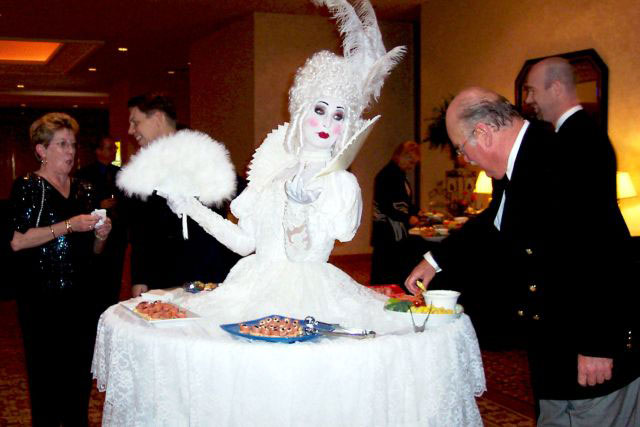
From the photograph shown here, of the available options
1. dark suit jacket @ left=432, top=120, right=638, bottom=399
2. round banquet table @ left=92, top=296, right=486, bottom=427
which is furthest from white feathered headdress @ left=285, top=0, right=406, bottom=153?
round banquet table @ left=92, top=296, right=486, bottom=427

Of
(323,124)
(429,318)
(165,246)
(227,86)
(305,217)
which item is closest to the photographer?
(429,318)

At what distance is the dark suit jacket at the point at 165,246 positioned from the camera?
3.06 meters

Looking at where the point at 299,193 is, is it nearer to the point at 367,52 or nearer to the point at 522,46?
the point at 367,52

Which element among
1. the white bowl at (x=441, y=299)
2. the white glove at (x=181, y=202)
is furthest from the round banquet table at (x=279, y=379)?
the white glove at (x=181, y=202)

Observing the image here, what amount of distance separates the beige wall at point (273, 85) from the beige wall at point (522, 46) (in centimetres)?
133

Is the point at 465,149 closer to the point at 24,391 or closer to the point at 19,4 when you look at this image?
the point at 24,391

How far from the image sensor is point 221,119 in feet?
39.0

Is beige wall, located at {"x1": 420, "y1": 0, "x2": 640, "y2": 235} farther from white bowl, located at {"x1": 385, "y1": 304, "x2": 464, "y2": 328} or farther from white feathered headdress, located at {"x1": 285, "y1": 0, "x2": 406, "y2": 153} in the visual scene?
white bowl, located at {"x1": 385, "y1": 304, "x2": 464, "y2": 328}

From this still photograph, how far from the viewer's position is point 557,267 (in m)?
2.12

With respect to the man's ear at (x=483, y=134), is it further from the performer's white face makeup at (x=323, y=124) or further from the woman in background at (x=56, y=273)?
the woman in background at (x=56, y=273)

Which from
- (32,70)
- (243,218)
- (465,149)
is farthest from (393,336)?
(32,70)

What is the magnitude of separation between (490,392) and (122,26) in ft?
29.8

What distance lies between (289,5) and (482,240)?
8.02m

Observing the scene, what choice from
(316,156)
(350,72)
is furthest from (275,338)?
(350,72)
